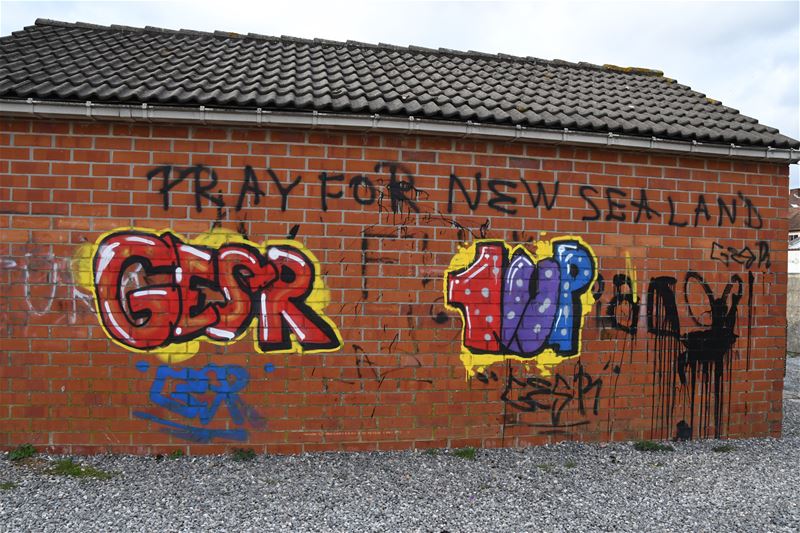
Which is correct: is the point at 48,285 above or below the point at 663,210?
below

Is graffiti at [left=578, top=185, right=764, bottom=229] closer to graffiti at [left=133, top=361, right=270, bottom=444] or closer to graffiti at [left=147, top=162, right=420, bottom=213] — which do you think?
graffiti at [left=147, top=162, right=420, bottom=213]

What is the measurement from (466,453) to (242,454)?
1.98 m

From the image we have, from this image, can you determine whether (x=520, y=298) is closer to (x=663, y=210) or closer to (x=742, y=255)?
(x=663, y=210)

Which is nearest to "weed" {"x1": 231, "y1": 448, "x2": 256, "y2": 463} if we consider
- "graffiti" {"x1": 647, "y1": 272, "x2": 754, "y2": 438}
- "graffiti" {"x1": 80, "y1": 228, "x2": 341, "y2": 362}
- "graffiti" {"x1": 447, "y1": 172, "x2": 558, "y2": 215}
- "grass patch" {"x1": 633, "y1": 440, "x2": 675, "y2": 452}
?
"graffiti" {"x1": 80, "y1": 228, "x2": 341, "y2": 362}

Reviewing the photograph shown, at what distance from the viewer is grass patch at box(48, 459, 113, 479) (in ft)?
13.5

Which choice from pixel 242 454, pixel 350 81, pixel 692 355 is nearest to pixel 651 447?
pixel 692 355

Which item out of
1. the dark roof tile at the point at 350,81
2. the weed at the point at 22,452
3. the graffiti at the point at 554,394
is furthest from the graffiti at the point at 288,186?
the weed at the point at 22,452

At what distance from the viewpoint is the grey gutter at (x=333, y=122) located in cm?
430

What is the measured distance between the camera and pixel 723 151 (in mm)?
5152

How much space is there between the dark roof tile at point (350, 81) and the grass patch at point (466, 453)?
9.91 feet

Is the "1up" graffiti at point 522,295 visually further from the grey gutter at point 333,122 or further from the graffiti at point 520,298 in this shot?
the grey gutter at point 333,122

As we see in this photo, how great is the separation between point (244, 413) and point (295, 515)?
1246 millimetres

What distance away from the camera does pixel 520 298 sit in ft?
16.1

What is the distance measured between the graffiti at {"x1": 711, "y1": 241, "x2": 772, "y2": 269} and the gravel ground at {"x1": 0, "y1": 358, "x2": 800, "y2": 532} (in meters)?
1.91
